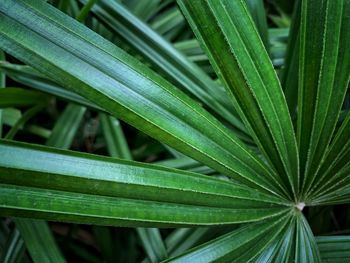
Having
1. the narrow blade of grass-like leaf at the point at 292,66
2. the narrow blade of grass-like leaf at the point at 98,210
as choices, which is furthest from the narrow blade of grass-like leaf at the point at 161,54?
the narrow blade of grass-like leaf at the point at 98,210

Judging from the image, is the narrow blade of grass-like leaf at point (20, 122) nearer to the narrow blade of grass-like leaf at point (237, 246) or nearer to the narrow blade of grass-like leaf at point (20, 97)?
the narrow blade of grass-like leaf at point (20, 97)

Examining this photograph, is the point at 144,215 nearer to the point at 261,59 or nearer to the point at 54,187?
the point at 54,187

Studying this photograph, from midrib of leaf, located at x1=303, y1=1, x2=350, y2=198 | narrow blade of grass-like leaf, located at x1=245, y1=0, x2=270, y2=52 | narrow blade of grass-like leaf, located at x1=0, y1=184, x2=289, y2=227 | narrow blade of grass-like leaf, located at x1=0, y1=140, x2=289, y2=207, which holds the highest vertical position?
narrow blade of grass-like leaf, located at x1=245, y1=0, x2=270, y2=52

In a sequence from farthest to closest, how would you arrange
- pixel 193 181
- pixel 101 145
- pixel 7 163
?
pixel 101 145 → pixel 193 181 → pixel 7 163

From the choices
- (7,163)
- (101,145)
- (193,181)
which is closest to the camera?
(7,163)

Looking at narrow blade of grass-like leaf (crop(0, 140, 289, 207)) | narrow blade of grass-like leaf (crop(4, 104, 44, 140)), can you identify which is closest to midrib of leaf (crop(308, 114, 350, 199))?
narrow blade of grass-like leaf (crop(0, 140, 289, 207))

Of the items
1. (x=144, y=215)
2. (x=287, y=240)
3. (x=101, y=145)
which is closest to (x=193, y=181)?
(x=144, y=215)

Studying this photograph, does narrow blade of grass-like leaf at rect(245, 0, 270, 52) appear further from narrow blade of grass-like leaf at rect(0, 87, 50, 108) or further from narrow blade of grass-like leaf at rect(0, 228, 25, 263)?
narrow blade of grass-like leaf at rect(0, 228, 25, 263)

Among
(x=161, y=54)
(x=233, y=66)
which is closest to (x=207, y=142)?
(x=233, y=66)
